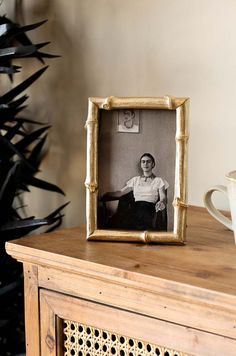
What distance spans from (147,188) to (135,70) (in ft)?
1.67

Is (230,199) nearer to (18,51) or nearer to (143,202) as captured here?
(143,202)

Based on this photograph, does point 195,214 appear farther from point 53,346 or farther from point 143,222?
point 53,346

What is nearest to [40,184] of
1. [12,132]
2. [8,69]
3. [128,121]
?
[12,132]

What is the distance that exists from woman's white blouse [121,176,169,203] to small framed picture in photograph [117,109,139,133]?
83 mm

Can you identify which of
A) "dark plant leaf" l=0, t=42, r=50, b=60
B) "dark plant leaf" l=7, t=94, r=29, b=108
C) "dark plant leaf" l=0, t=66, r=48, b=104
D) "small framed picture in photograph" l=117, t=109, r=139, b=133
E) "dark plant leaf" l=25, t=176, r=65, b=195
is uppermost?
"dark plant leaf" l=0, t=42, r=50, b=60

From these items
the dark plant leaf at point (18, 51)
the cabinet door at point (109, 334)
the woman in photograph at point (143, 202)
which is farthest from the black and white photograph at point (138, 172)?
the dark plant leaf at point (18, 51)

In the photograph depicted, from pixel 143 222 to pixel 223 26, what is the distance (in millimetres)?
495

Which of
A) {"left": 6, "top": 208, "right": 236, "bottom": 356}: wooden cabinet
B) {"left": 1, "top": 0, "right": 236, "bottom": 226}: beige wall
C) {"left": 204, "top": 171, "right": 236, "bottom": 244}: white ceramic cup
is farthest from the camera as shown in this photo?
Result: {"left": 1, "top": 0, "right": 236, "bottom": 226}: beige wall

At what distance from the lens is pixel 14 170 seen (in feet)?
4.62

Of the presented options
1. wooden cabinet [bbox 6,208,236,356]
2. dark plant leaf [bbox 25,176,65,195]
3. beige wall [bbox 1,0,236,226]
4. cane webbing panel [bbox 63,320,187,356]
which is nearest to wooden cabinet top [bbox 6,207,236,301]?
wooden cabinet [bbox 6,208,236,356]

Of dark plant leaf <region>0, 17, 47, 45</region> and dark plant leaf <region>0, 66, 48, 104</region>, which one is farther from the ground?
dark plant leaf <region>0, 17, 47, 45</region>

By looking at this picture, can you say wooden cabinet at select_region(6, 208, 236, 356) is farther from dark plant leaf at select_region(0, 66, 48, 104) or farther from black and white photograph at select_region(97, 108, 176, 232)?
dark plant leaf at select_region(0, 66, 48, 104)

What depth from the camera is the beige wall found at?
1.29 meters

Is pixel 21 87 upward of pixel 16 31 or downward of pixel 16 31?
downward
